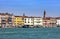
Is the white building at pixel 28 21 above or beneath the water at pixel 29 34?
above

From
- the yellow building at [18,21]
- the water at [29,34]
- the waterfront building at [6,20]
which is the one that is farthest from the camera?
the yellow building at [18,21]

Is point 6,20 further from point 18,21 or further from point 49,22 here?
point 49,22

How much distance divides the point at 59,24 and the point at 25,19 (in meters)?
18.2

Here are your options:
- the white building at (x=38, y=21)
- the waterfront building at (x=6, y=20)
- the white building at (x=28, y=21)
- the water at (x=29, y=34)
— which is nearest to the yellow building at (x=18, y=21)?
the white building at (x=28, y=21)

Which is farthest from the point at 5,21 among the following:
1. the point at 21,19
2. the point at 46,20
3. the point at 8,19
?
the point at 46,20

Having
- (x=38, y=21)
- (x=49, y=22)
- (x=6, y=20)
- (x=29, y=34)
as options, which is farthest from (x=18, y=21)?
(x=29, y=34)

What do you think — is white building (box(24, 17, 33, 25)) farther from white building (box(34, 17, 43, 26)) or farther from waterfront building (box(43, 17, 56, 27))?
waterfront building (box(43, 17, 56, 27))

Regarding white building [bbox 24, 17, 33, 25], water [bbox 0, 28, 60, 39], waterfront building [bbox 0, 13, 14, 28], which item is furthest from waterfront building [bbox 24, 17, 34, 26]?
water [bbox 0, 28, 60, 39]

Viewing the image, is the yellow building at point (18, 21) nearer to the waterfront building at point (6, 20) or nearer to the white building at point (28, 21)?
the white building at point (28, 21)

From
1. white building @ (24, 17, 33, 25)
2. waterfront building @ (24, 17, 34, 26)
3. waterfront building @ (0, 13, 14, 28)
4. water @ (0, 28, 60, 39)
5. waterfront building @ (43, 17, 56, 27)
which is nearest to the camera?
water @ (0, 28, 60, 39)

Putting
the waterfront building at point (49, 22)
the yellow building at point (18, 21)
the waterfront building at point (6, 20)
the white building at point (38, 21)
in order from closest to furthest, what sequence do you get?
the waterfront building at point (6, 20)
the yellow building at point (18, 21)
the white building at point (38, 21)
the waterfront building at point (49, 22)

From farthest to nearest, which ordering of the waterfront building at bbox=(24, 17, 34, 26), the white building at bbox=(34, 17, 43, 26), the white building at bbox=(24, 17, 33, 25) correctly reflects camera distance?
the white building at bbox=(34, 17, 43, 26) → the white building at bbox=(24, 17, 33, 25) → the waterfront building at bbox=(24, 17, 34, 26)

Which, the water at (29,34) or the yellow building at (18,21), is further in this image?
the yellow building at (18,21)

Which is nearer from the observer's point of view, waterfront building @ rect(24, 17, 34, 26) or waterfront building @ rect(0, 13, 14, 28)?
waterfront building @ rect(0, 13, 14, 28)
